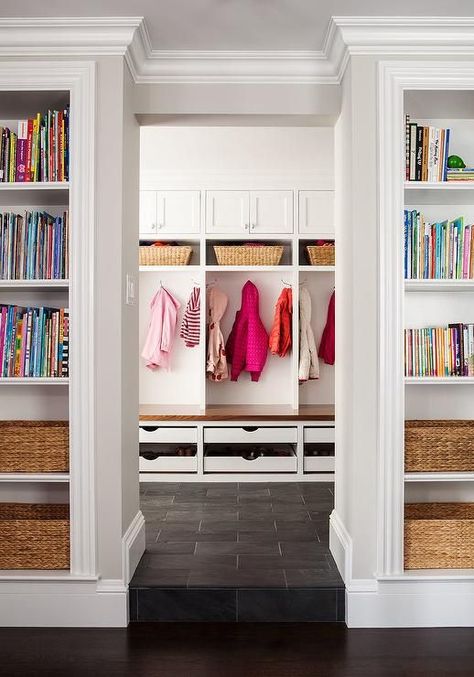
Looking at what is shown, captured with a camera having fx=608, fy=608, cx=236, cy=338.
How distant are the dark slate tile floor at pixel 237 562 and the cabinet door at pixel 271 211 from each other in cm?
226

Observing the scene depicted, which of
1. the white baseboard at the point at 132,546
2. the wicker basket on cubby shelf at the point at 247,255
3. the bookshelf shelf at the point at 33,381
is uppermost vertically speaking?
the wicker basket on cubby shelf at the point at 247,255

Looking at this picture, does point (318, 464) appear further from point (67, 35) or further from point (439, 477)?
point (67, 35)

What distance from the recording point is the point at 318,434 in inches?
190

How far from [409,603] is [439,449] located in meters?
0.71

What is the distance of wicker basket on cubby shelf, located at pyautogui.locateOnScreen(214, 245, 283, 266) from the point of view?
5090mm

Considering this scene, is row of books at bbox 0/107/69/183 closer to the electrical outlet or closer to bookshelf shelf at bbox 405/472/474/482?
the electrical outlet

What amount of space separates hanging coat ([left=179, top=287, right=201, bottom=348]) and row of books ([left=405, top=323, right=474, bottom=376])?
2632 millimetres

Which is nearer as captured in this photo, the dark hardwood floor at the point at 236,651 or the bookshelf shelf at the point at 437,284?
the dark hardwood floor at the point at 236,651

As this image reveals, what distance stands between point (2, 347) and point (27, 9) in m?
1.49

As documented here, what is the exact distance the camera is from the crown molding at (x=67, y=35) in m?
2.70

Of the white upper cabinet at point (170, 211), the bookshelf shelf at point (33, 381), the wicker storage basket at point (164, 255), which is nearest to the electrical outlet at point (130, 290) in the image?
the bookshelf shelf at point (33, 381)

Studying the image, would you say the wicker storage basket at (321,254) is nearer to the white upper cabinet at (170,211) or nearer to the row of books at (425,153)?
the white upper cabinet at (170,211)

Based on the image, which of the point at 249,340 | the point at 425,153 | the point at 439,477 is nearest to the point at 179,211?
the point at 249,340

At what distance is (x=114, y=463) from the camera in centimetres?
278
